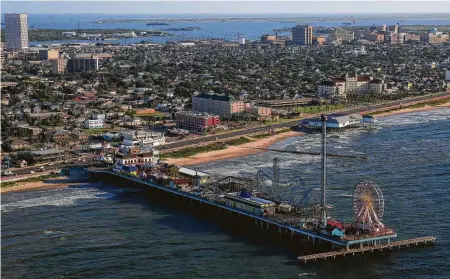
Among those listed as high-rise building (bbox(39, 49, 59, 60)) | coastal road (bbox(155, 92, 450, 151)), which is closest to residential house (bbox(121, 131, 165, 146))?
coastal road (bbox(155, 92, 450, 151))

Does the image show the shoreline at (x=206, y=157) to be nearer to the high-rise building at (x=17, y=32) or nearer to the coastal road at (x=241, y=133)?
the coastal road at (x=241, y=133)

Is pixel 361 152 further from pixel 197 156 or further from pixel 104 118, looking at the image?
pixel 104 118

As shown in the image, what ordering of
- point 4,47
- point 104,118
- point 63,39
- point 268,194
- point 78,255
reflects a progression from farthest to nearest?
point 63,39 < point 4,47 < point 104,118 < point 268,194 < point 78,255

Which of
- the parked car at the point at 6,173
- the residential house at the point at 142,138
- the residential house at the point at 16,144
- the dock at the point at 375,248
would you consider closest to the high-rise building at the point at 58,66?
the residential house at the point at 16,144

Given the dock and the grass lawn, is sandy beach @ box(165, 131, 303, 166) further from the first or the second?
the dock

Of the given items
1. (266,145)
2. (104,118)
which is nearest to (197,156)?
(266,145)

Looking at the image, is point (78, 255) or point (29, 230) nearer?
point (78, 255)

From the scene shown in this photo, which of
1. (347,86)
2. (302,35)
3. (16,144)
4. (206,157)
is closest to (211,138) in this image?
(206,157)
